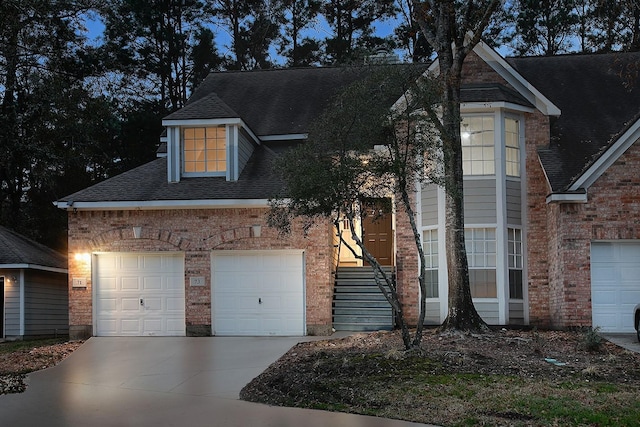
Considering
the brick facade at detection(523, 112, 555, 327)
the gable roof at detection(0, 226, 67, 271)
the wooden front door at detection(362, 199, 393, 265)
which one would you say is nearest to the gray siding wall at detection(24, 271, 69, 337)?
the gable roof at detection(0, 226, 67, 271)

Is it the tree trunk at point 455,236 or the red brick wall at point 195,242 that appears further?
the red brick wall at point 195,242

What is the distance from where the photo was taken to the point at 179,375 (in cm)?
1344

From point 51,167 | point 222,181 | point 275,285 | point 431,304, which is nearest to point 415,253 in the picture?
point 431,304

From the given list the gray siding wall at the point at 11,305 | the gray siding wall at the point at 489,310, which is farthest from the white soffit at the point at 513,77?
the gray siding wall at the point at 11,305

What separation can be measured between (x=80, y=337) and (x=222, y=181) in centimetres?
513

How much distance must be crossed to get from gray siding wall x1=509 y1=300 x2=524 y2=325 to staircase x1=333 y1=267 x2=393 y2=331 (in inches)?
113

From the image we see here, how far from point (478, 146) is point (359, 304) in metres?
4.90

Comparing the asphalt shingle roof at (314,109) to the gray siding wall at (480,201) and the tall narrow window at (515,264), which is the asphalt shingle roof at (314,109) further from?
the tall narrow window at (515,264)

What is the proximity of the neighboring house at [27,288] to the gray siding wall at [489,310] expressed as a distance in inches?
495

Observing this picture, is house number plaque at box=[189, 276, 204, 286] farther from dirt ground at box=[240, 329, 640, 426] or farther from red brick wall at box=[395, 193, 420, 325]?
red brick wall at box=[395, 193, 420, 325]

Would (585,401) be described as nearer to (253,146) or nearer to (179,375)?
(179,375)

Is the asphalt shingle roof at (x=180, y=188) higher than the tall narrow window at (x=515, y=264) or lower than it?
higher

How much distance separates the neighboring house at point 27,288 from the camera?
22062mm

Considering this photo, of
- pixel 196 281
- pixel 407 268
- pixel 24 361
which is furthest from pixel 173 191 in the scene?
pixel 407 268
